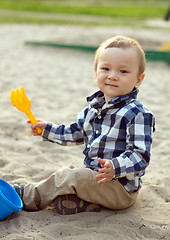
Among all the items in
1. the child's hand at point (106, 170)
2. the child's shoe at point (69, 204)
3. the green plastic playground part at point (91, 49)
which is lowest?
the green plastic playground part at point (91, 49)

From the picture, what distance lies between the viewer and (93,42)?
8688 millimetres

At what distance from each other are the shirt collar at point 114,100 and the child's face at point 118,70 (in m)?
0.03

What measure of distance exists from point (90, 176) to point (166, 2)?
29.1 m

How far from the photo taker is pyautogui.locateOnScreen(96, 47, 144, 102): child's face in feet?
6.41

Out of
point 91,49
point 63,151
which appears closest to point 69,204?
point 63,151

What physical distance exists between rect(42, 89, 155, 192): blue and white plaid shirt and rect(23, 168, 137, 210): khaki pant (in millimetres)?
60

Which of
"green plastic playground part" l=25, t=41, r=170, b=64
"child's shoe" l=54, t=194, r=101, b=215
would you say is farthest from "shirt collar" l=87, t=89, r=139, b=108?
"green plastic playground part" l=25, t=41, r=170, b=64

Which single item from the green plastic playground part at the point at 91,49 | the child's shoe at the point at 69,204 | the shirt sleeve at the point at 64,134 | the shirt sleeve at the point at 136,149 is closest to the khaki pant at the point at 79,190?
the child's shoe at the point at 69,204

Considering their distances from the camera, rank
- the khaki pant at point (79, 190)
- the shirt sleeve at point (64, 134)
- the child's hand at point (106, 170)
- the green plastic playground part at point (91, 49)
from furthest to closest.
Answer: the green plastic playground part at point (91, 49), the shirt sleeve at point (64, 134), the khaki pant at point (79, 190), the child's hand at point (106, 170)

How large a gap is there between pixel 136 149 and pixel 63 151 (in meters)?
1.13

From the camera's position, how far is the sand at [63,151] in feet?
5.95

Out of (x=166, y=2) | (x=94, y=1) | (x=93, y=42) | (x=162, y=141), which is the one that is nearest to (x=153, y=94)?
(x=162, y=141)

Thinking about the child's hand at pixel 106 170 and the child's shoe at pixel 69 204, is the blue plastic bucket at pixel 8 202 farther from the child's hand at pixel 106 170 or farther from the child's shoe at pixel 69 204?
the child's hand at pixel 106 170

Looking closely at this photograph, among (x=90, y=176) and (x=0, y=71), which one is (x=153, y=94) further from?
(x=90, y=176)
